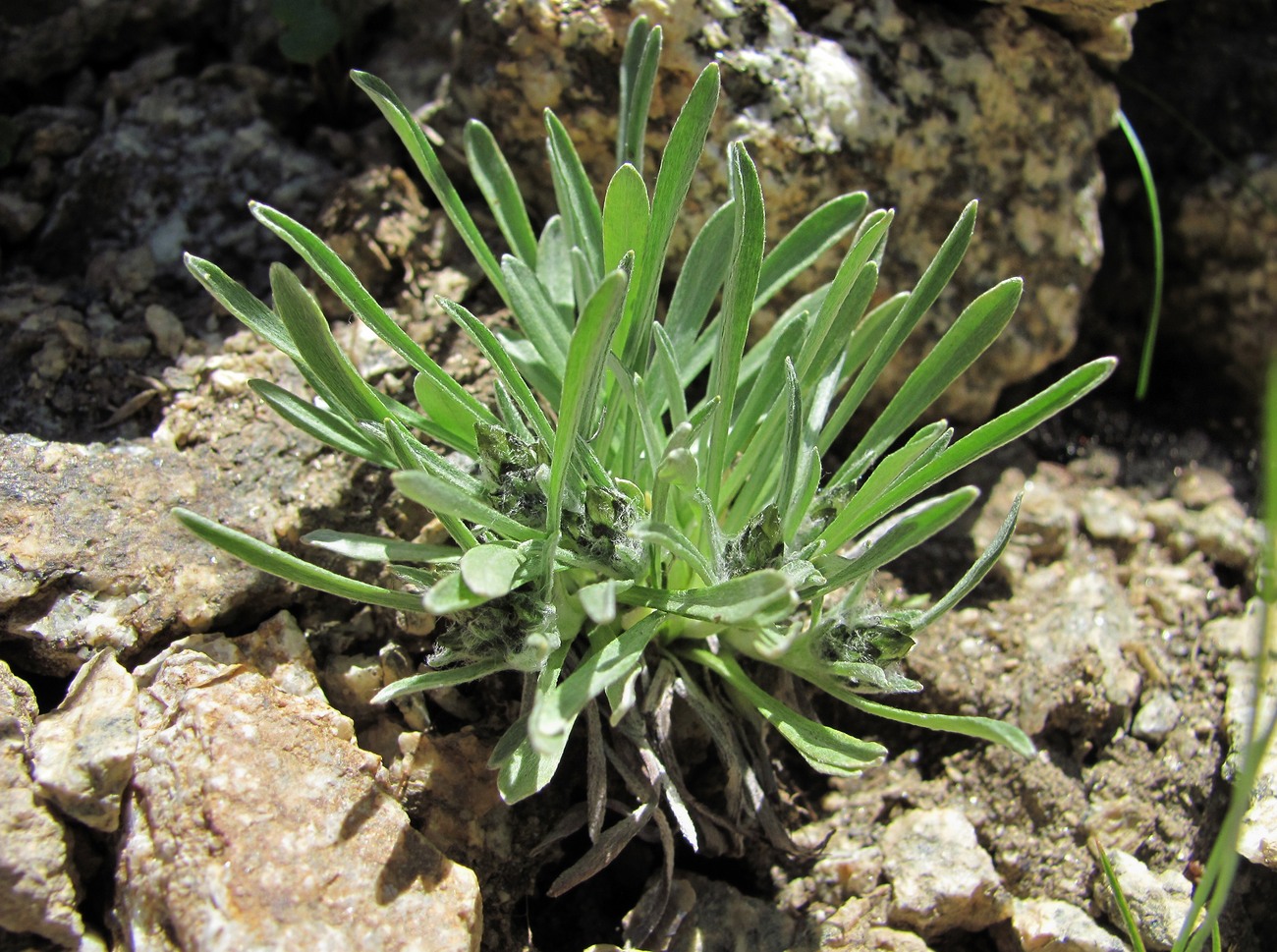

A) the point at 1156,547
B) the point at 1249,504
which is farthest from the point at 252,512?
the point at 1249,504

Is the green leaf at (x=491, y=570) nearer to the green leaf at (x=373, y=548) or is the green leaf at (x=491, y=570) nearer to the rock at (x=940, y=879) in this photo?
the green leaf at (x=373, y=548)

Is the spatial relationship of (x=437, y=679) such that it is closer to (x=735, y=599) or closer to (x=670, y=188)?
(x=735, y=599)

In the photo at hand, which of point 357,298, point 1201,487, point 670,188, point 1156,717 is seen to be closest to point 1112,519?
point 1201,487

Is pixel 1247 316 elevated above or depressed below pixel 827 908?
above

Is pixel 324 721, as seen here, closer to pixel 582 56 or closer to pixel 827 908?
pixel 827 908

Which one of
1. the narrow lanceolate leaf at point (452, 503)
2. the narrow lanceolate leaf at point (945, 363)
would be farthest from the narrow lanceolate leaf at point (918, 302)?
the narrow lanceolate leaf at point (452, 503)
